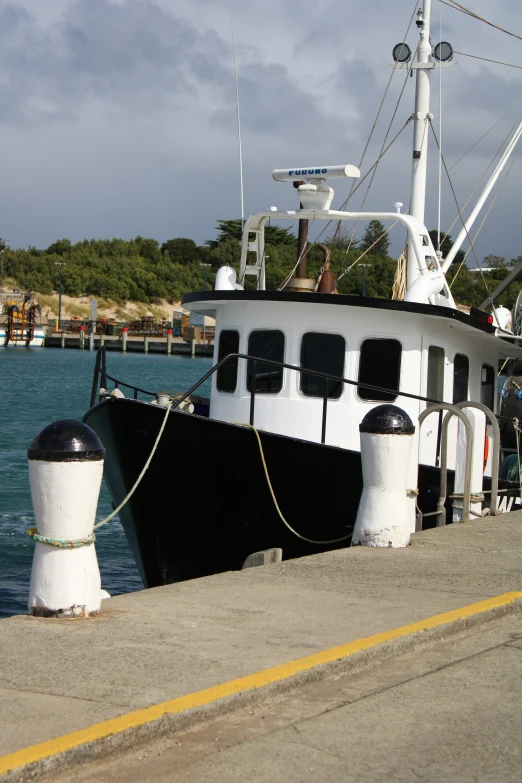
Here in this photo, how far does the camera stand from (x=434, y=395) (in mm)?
11055

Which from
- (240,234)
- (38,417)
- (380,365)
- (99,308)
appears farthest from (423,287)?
(99,308)

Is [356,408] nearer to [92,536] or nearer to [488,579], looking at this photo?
[488,579]

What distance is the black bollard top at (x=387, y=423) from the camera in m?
7.70

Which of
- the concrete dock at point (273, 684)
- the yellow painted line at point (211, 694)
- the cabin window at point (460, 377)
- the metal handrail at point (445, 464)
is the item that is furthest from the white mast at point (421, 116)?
the yellow painted line at point (211, 694)

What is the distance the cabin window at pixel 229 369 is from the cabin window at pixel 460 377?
2588 millimetres

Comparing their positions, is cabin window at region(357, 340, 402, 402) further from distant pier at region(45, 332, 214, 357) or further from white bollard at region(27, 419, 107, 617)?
distant pier at region(45, 332, 214, 357)

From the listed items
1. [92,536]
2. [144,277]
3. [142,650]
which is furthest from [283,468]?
[144,277]

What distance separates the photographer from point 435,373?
11094 mm

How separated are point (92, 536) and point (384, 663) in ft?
5.83

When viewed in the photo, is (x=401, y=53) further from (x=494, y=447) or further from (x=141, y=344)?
(x=141, y=344)

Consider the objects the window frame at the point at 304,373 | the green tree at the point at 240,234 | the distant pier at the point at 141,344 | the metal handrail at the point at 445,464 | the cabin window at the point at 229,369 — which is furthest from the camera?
the distant pier at the point at 141,344

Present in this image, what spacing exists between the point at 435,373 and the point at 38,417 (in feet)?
82.5

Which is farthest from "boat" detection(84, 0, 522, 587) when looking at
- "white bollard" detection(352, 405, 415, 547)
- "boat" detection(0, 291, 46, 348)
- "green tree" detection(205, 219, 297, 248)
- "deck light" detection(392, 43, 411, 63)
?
"boat" detection(0, 291, 46, 348)

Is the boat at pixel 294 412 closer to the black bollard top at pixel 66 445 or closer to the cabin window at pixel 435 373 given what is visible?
the cabin window at pixel 435 373
